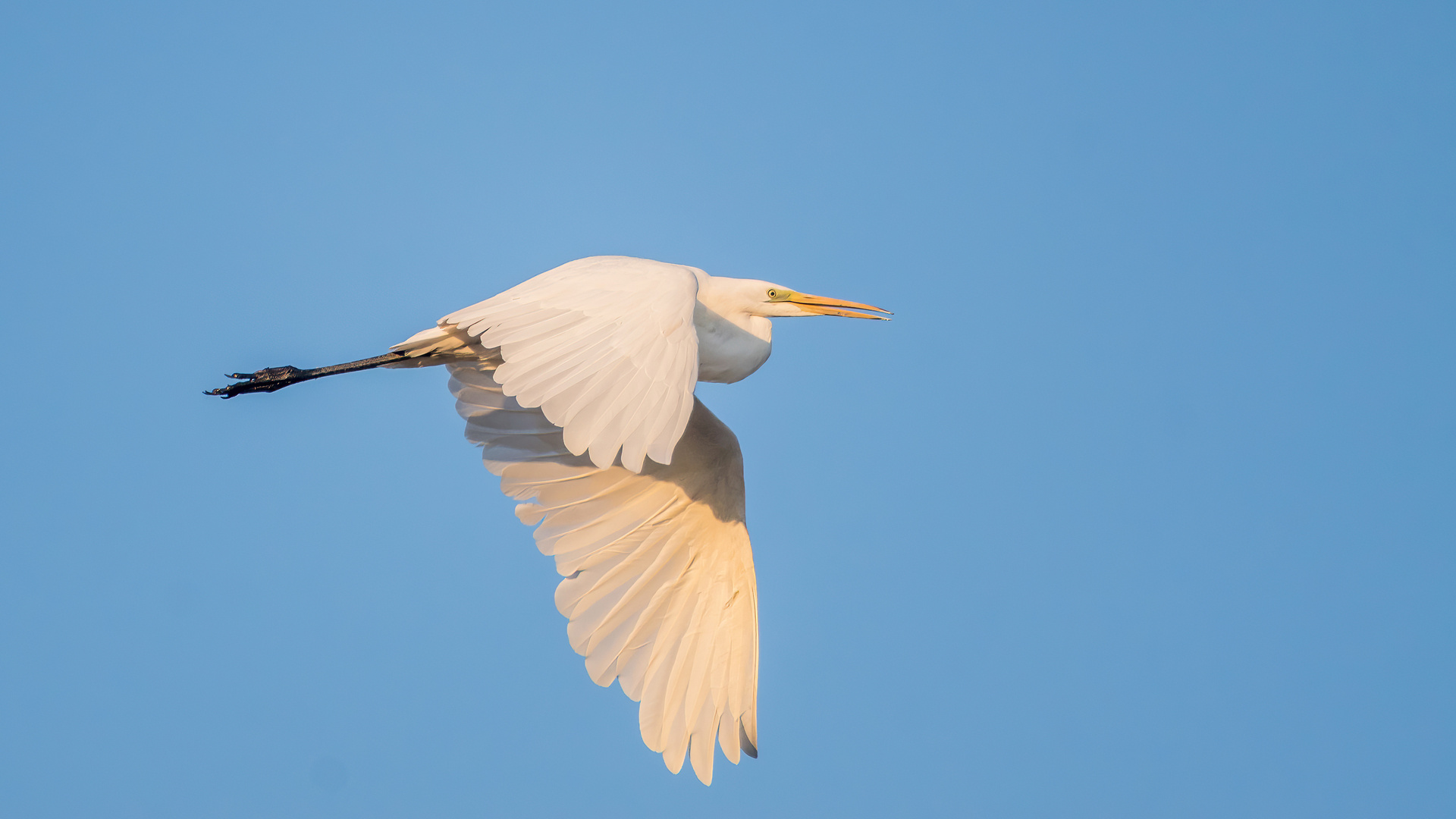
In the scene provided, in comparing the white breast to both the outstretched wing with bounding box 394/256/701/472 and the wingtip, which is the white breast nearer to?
the outstretched wing with bounding box 394/256/701/472

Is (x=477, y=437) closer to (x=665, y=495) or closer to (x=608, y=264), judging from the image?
(x=665, y=495)

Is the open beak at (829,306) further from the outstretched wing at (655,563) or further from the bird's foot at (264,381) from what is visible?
the bird's foot at (264,381)

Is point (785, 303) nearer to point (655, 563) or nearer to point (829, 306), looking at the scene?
point (829, 306)

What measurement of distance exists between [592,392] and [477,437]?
3.48m

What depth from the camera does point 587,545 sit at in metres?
8.34

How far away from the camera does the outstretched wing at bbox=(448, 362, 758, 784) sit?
775 cm

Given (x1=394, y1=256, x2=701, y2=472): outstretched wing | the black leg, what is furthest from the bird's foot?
(x1=394, y1=256, x2=701, y2=472): outstretched wing

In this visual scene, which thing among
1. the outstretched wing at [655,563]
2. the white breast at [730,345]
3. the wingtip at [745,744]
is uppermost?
the white breast at [730,345]

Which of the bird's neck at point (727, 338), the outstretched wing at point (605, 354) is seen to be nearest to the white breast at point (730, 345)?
the bird's neck at point (727, 338)

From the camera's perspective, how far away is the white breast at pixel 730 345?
805 centimetres

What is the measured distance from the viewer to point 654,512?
857cm

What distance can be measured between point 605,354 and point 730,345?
2.69 meters

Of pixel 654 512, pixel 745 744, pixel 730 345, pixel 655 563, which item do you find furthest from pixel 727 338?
pixel 745 744

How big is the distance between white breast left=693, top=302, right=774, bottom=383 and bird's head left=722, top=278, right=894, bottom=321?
3.7 inches
